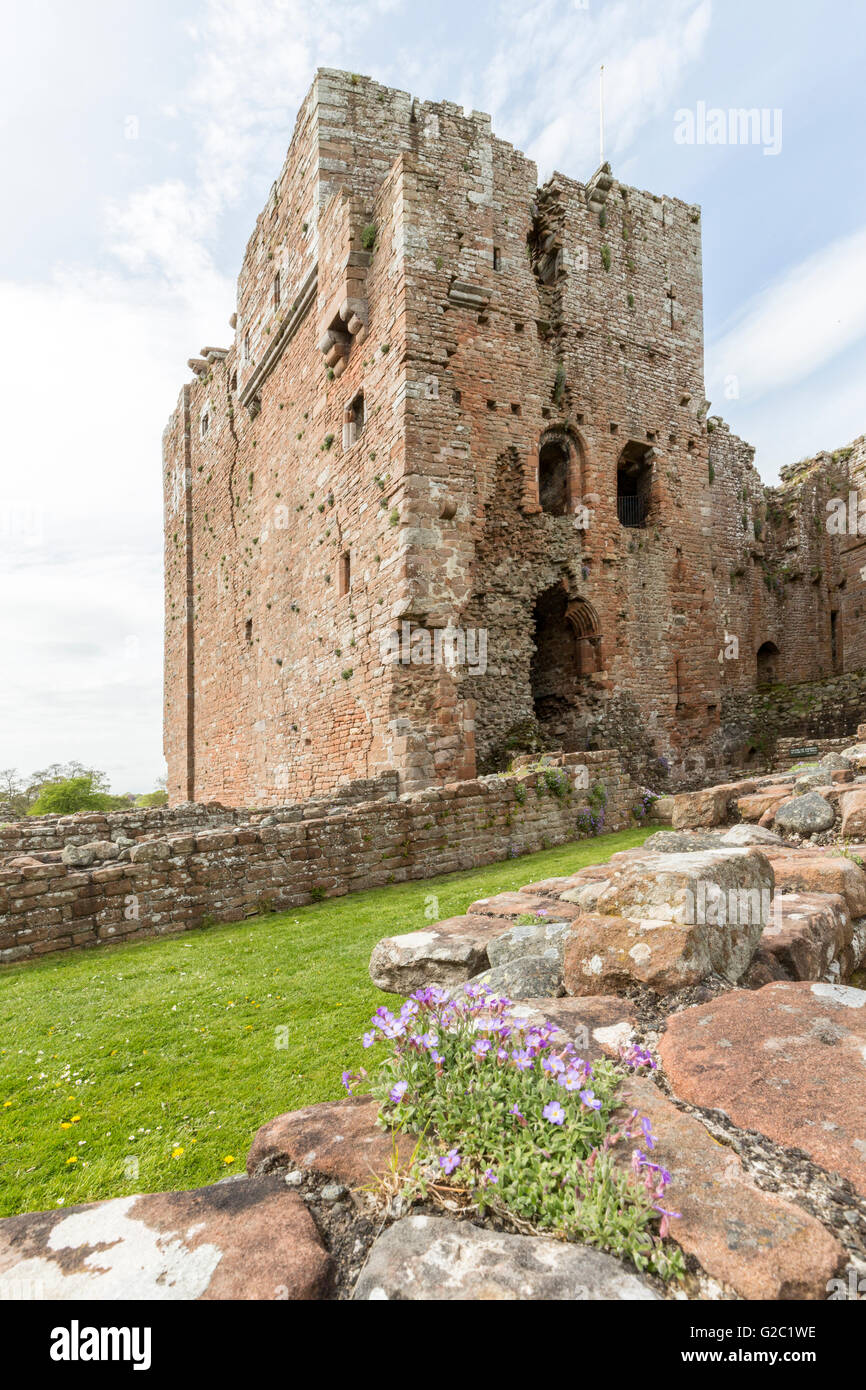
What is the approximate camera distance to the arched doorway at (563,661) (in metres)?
15.0

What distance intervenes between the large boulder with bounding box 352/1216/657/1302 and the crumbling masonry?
9.71 meters

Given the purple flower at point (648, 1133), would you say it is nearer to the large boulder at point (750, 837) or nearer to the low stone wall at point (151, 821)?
the large boulder at point (750, 837)

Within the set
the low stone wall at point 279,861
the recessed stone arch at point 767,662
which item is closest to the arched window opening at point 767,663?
the recessed stone arch at point 767,662

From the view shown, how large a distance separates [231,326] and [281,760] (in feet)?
46.2

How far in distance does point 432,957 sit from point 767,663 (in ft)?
78.6

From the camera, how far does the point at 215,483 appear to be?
22812 mm

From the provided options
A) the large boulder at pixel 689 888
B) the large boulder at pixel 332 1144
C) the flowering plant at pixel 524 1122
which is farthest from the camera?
the large boulder at pixel 689 888

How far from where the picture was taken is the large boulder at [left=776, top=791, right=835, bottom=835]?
5176 millimetres

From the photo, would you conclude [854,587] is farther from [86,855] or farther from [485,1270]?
[485,1270]

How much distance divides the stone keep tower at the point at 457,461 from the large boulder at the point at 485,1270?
32.1 ft

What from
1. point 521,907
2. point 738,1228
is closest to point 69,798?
point 521,907

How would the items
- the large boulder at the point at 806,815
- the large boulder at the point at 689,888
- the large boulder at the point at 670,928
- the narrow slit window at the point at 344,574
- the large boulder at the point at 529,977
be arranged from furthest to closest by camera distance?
the narrow slit window at the point at 344,574 → the large boulder at the point at 806,815 → the large boulder at the point at 529,977 → the large boulder at the point at 689,888 → the large boulder at the point at 670,928

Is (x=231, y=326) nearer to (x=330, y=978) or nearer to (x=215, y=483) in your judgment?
(x=215, y=483)

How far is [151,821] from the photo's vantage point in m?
11.6
